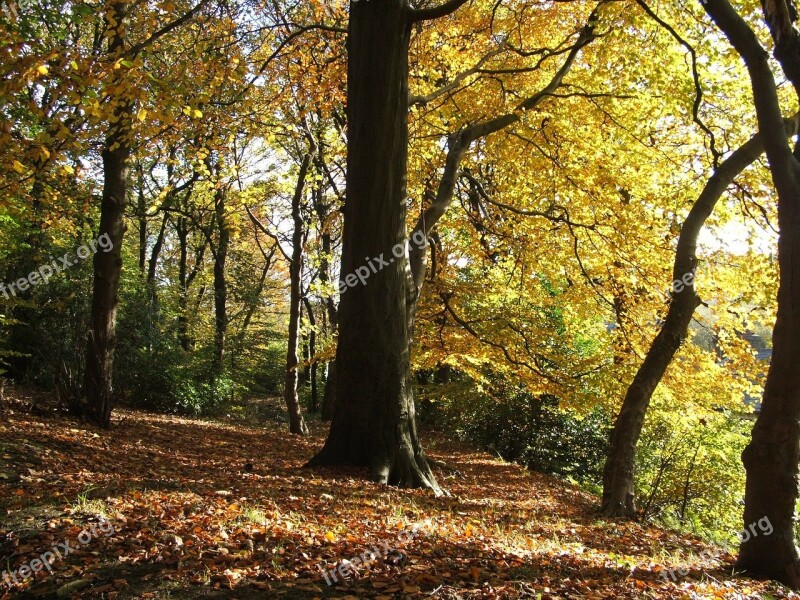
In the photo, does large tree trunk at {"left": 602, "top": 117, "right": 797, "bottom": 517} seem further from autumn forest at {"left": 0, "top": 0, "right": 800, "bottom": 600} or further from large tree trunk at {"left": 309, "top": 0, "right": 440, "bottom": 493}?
large tree trunk at {"left": 309, "top": 0, "right": 440, "bottom": 493}

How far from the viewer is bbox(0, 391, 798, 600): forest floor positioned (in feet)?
10.7

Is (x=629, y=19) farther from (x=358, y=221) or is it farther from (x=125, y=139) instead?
(x=125, y=139)

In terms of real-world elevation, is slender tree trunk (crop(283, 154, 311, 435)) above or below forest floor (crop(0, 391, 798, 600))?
above

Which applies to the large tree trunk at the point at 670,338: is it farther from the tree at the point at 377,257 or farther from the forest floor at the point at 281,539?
the tree at the point at 377,257

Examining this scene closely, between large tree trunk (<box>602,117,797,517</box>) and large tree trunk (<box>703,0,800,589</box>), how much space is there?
2802 millimetres

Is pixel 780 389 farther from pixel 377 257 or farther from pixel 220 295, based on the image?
pixel 220 295

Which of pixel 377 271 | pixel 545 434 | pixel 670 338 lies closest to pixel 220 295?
pixel 545 434

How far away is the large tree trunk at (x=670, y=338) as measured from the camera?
7215 millimetres

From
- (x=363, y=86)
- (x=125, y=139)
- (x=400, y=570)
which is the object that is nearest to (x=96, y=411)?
(x=125, y=139)

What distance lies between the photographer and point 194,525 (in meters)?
3.97

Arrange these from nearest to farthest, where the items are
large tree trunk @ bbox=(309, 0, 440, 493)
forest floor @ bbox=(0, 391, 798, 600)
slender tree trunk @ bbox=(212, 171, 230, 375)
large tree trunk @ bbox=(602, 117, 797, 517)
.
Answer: forest floor @ bbox=(0, 391, 798, 600), large tree trunk @ bbox=(309, 0, 440, 493), large tree trunk @ bbox=(602, 117, 797, 517), slender tree trunk @ bbox=(212, 171, 230, 375)

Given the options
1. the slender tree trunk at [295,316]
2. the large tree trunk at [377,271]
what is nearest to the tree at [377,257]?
the large tree trunk at [377,271]

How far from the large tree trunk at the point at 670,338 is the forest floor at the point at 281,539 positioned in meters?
0.66

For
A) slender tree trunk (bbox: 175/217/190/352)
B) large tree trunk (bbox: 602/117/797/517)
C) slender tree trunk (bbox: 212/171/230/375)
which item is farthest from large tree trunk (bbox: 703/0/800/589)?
slender tree trunk (bbox: 175/217/190/352)
